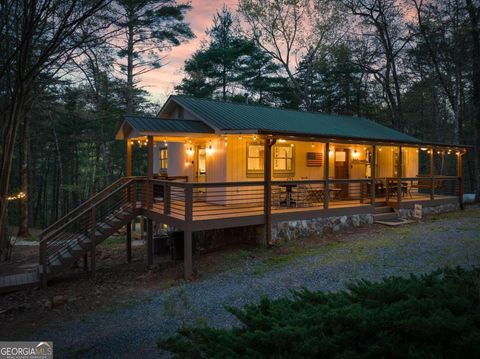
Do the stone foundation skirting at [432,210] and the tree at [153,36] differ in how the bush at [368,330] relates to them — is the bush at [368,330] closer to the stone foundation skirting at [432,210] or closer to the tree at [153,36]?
the stone foundation skirting at [432,210]

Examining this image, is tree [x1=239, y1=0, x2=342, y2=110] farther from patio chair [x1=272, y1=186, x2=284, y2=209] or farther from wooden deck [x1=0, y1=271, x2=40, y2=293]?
wooden deck [x1=0, y1=271, x2=40, y2=293]

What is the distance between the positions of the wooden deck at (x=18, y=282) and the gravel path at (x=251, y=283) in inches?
127

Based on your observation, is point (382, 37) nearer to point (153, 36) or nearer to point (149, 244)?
point (153, 36)

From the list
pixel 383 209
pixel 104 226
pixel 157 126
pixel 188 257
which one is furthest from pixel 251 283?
pixel 383 209

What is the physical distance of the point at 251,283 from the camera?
23.0ft

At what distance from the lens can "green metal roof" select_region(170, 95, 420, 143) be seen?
11.1m

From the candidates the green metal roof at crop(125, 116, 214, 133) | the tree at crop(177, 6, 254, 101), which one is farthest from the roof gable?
the tree at crop(177, 6, 254, 101)

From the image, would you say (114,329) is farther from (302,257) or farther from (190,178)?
(190,178)

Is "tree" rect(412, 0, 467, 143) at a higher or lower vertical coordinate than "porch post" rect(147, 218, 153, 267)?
higher

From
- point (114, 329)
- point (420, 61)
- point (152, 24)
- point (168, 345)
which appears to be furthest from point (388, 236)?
point (420, 61)

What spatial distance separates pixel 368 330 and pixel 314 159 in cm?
1103

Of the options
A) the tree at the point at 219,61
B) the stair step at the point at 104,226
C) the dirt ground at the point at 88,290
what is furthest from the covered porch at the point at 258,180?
the tree at the point at 219,61

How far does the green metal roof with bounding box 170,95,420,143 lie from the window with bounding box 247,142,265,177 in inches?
29.5

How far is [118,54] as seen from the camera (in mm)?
16500
